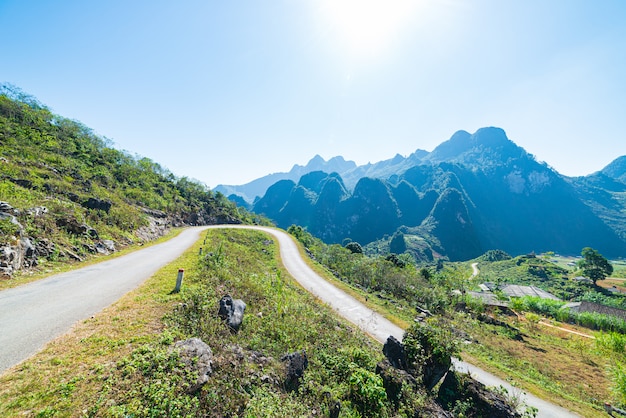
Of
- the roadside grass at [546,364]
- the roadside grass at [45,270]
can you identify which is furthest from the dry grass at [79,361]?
the roadside grass at [546,364]

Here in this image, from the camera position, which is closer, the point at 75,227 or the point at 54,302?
the point at 54,302

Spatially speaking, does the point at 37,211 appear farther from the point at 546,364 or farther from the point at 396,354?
the point at 546,364

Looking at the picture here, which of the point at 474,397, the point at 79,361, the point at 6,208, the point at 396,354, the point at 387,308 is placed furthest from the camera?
the point at 387,308

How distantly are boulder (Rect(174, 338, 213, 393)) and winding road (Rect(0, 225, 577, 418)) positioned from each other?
379 cm

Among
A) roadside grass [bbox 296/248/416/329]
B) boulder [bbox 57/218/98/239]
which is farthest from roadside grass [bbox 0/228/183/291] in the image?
roadside grass [bbox 296/248/416/329]

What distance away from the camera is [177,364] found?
6.00 meters

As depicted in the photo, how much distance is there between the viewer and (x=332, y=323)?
12773 millimetres

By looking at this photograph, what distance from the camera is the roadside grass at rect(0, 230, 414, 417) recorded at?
4.92 metres

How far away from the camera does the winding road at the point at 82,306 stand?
6906mm

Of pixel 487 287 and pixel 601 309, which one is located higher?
pixel 601 309

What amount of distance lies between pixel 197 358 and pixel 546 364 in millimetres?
21907

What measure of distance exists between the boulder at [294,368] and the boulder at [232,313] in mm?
2245

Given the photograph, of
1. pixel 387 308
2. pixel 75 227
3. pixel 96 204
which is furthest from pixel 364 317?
pixel 96 204

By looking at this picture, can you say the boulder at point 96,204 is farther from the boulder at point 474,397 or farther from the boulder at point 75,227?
the boulder at point 474,397
